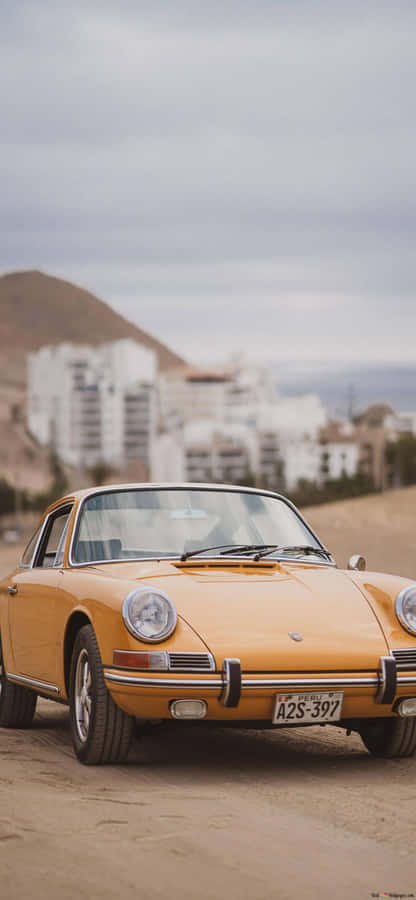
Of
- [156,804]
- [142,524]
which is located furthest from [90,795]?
[142,524]

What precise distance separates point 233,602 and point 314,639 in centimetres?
47

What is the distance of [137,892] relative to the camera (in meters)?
4.38

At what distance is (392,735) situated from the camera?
7.36m

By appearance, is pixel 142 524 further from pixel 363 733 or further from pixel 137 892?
pixel 137 892

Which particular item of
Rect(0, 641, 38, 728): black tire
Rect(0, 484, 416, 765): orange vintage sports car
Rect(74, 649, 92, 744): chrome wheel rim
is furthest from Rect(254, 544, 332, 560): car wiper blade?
Rect(0, 641, 38, 728): black tire

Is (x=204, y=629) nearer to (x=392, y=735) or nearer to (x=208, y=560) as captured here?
(x=208, y=560)

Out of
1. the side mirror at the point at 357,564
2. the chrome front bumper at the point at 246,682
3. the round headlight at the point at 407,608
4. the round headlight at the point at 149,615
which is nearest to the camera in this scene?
the chrome front bumper at the point at 246,682

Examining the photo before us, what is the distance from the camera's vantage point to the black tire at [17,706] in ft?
29.5

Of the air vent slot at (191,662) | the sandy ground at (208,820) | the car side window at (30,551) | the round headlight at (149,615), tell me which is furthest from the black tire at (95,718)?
the car side window at (30,551)

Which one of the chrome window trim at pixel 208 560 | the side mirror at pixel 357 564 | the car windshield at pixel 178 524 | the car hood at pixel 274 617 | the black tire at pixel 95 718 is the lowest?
the black tire at pixel 95 718

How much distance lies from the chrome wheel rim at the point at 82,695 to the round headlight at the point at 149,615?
558 mm

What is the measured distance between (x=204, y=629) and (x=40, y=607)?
1776 millimetres

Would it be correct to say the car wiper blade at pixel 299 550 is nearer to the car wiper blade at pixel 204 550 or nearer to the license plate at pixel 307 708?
the car wiper blade at pixel 204 550

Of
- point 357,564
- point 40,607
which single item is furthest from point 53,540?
point 357,564
